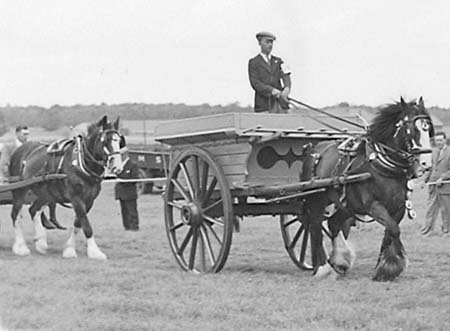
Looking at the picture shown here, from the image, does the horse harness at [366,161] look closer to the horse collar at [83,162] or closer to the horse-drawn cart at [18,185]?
the horse collar at [83,162]

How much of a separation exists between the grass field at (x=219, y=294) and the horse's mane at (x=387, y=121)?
1264mm

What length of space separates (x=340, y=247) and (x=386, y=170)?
3.54 feet

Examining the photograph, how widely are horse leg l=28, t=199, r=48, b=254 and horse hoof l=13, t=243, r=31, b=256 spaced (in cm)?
17

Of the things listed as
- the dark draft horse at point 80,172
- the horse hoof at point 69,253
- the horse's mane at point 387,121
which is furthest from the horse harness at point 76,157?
the horse's mane at point 387,121

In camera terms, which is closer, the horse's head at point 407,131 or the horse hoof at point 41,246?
the horse's head at point 407,131

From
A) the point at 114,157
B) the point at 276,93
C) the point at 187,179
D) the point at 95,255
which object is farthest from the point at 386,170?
the point at 95,255

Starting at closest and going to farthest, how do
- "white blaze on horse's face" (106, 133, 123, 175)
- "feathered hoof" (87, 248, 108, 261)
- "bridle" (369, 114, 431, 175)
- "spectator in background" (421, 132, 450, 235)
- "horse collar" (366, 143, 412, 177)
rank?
"bridle" (369, 114, 431, 175)
"horse collar" (366, 143, 412, 177)
"white blaze on horse's face" (106, 133, 123, 175)
"feathered hoof" (87, 248, 108, 261)
"spectator in background" (421, 132, 450, 235)

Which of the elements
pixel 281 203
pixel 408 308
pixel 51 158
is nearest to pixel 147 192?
pixel 51 158

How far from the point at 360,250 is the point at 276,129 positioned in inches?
119

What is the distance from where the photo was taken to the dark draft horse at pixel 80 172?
11.2m

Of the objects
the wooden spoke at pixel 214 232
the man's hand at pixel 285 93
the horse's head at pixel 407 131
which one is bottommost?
the wooden spoke at pixel 214 232

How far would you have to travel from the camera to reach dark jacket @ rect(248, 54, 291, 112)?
9688 millimetres

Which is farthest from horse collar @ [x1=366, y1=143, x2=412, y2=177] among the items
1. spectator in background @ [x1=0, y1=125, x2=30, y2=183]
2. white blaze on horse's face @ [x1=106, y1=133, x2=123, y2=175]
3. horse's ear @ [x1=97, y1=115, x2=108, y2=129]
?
spectator in background @ [x1=0, y1=125, x2=30, y2=183]

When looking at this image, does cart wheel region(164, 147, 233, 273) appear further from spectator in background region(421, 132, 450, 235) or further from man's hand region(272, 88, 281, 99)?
spectator in background region(421, 132, 450, 235)
